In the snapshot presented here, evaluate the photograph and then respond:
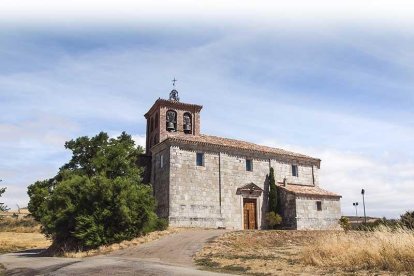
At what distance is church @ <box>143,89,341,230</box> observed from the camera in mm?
31609

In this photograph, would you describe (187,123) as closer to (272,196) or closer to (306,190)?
(272,196)

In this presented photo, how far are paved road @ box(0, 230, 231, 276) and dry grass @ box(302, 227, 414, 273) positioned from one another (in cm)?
411

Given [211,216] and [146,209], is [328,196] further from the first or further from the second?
[146,209]

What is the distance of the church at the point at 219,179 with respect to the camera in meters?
31.6

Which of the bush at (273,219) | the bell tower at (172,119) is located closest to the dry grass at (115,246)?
the bush at (273,219)

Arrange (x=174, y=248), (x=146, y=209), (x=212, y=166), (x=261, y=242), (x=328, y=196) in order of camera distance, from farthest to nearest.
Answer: (x=328, y=196) → (x=212, y=166) → (x=146, y=209) → (x=261, y=242) → (x=174, y=248)

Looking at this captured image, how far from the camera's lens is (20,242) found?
111 feet

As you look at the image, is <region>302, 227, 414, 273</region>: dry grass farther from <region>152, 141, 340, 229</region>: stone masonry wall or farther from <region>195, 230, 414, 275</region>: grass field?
<region>152, 141, 340, 229</region>: stone masonry wall

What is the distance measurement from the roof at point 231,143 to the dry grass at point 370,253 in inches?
759

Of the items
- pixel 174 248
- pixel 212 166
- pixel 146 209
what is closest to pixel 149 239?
pixel 146 209

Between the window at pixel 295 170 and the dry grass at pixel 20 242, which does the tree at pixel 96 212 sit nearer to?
the dry grass at pixel 20 242

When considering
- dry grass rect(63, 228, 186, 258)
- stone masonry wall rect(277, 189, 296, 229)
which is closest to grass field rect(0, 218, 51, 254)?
dry grass rect(63, 228, 186, 258)

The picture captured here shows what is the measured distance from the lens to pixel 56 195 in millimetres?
24312

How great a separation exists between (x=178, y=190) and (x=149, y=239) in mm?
7976
